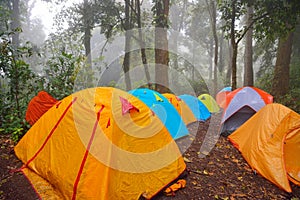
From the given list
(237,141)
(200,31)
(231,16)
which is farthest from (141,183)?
(200,31)

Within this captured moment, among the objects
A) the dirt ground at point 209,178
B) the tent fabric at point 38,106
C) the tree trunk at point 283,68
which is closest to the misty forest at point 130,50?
the tree trunk at point 283,68

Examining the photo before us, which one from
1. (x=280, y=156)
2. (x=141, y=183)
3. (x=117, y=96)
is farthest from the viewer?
(x=280, y=156)

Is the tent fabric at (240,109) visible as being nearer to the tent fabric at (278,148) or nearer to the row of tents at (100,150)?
the tent fabric at (278,148)

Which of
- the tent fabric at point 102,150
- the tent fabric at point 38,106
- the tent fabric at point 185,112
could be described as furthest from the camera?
the tent fabric at point 185,112

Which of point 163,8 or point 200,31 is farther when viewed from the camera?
point 200,31

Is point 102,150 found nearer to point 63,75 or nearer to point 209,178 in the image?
point 209,178

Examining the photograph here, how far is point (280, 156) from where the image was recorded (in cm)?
352

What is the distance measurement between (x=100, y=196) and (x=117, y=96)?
1.37 metres

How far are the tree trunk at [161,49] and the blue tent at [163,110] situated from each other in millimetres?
3087

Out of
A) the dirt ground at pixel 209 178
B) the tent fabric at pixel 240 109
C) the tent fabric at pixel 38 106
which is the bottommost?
the dirt ground at pixel 209 178

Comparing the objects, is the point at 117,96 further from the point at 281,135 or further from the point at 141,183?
the point at 281,135

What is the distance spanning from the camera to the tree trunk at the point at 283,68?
26.6ft

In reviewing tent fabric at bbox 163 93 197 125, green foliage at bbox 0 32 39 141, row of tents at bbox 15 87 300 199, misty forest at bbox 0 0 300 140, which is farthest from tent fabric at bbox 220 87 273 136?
green foliage at bbox 0 32 39 141

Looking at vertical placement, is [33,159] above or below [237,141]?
above
